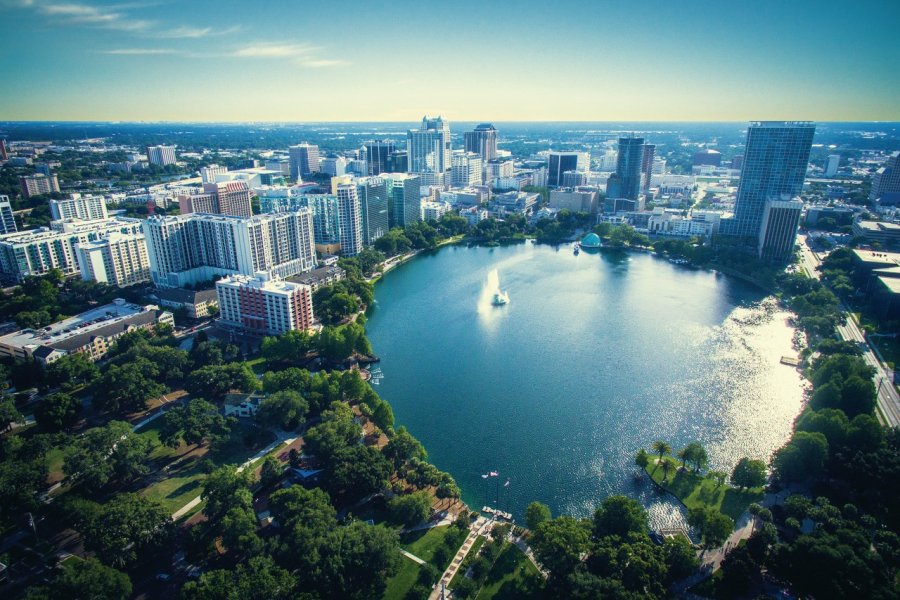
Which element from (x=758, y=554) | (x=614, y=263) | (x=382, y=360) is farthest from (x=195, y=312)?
(x=614, y=263)

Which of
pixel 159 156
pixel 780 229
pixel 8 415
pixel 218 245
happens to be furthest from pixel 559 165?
pixel 8 415

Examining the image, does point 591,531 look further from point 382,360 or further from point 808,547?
point 382,360

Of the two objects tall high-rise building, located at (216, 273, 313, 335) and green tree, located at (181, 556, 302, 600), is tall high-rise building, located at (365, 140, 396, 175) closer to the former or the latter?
tall high-rise building, located at (216, 273, 313, 335)

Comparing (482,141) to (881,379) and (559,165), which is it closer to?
(559,165)

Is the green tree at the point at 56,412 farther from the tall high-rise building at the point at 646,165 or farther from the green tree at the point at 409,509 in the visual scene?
the tall high-rise building at the point at 646,165

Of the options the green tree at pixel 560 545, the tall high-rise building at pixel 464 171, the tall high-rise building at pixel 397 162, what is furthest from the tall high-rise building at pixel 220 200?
the green tree at pixel 560 545

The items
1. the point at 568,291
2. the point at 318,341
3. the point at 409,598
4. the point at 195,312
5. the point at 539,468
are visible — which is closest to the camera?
the point at 409,598

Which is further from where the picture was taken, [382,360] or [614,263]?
[614,263]

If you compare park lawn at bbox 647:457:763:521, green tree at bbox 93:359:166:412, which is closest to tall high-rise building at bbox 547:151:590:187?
park lawn at bbox 647:457:763:521
